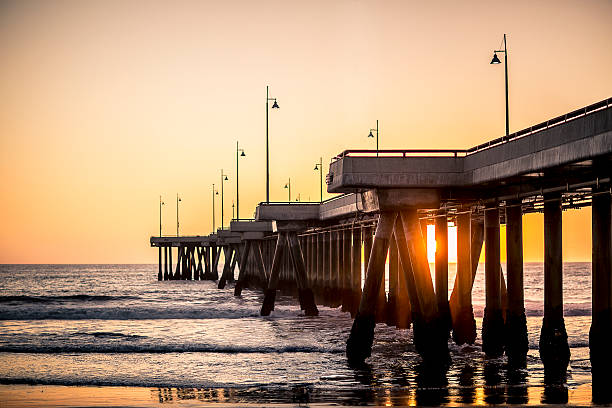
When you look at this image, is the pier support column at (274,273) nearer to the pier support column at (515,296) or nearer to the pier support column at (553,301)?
the pier support column at (515,296)

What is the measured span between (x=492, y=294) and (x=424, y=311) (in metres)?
3.65

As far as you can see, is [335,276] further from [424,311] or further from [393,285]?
[424,311]

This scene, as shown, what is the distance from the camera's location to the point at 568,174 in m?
23.7

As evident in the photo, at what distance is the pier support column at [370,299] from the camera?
27.2 m

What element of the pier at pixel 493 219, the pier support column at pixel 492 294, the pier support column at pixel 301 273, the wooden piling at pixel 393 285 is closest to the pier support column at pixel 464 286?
the pier at pixel 493 219

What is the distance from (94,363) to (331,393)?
11.2 metres

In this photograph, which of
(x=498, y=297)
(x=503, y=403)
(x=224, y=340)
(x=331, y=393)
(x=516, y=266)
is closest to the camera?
(x=503, y=403)

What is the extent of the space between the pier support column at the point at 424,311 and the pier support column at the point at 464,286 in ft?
13.6

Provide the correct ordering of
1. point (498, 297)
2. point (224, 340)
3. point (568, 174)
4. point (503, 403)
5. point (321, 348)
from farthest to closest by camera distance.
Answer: point (224, 340) < point (321, 348) < point (498, 297) < point (568, 174) < point (503, 403)

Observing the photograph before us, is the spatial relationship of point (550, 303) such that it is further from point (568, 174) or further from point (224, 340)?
point (224, 340)

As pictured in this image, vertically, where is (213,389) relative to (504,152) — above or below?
below

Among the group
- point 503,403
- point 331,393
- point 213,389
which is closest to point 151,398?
point 213,389

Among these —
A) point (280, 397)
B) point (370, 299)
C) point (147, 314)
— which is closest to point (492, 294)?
point (370, 299)

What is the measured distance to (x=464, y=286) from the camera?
31.9 metres
